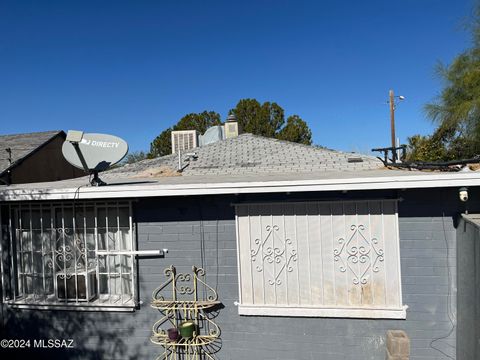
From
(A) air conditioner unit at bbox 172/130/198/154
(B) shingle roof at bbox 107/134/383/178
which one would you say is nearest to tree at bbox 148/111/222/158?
(A) air conditioner unit at bbox 172/130/198/154

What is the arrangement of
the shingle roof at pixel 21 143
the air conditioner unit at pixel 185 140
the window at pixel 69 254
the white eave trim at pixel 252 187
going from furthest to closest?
the air conditioner unit at pixel 185 140 → the shingle roof at pixel 21 143 → the window at pixel 69 254 → the white eave trim at pixel 252 187

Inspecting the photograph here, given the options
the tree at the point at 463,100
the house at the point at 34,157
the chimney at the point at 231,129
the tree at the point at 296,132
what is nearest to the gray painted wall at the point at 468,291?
the tree at the point at 463,100

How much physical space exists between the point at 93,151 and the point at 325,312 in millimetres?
3932

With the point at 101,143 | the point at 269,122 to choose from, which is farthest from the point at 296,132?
the point at 101,143

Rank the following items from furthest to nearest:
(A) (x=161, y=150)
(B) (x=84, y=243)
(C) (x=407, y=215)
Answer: (A) (x=161, y=150) < (B) (x=84, y=243) < (C) (x=407, y=215)

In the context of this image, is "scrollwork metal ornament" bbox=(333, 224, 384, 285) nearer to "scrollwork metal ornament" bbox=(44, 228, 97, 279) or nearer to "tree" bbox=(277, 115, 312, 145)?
"scrollwork metal ornament" bbox=(44, 228, 97, 279)

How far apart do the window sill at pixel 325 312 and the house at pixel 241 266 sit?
0.01m

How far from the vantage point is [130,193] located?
A: 4.96 m

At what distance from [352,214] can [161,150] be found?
26587mm

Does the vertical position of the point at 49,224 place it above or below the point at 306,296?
above

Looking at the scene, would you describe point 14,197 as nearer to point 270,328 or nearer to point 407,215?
point 270,328

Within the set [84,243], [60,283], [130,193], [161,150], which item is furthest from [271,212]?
[161,150]

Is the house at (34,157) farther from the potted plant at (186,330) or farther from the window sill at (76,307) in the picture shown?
the potted plant at (186,330)

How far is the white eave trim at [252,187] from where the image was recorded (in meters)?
4.31
